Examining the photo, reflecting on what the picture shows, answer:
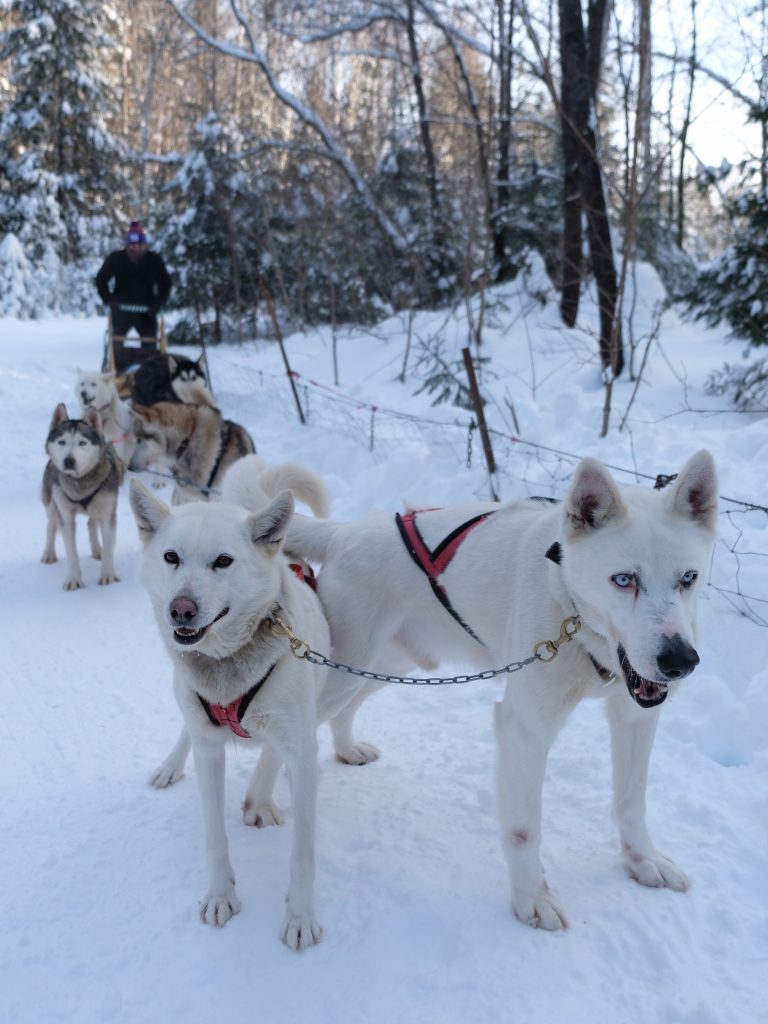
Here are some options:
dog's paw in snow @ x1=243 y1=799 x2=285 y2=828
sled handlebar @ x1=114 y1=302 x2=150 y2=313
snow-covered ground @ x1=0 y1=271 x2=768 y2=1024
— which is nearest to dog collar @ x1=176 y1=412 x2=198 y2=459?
snow-covered ground @ x1=0 y1=271 x2=768 y2=1024

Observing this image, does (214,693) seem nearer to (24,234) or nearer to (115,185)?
(24,234)

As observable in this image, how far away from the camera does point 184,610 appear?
2.13 m

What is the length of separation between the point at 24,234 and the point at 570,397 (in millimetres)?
20262

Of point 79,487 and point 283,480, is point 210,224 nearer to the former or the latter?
point 79,487

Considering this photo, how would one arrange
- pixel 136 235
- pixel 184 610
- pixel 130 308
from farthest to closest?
1. pixel 130 308
2. pixel 136 235
3. pixel 184 610

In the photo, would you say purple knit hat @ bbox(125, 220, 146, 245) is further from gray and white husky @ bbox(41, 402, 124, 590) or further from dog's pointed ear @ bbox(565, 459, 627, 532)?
dog's pointed ear @ bbox(565, 459, 627, 532)

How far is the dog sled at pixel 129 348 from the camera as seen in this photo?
31.7 feet

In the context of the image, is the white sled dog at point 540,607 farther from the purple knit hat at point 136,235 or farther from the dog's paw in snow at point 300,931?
the purple knit hat at point 136,235

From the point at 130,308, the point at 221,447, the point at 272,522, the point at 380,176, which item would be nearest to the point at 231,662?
the point at 272,522

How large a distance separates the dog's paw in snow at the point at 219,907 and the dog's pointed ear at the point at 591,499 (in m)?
1.47

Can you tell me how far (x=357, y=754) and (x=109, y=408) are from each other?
16.5ft

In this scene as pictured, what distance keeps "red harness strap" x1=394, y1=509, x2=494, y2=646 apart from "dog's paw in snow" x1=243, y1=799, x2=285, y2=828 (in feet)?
3.12

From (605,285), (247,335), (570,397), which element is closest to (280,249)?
(247,335)

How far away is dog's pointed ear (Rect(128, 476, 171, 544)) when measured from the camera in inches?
91.7
